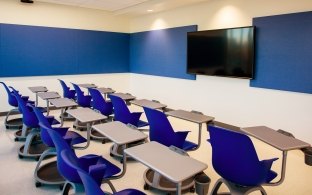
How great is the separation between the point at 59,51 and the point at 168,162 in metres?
6.12

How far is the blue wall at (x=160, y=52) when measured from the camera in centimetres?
640

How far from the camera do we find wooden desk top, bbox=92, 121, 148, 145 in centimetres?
212

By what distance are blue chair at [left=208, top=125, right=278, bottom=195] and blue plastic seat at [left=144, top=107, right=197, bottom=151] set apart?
0.61m

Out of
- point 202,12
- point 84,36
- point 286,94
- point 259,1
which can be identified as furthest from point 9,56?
point 286,94

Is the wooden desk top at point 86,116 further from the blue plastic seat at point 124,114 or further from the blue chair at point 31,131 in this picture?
the blue chair at point 31,131

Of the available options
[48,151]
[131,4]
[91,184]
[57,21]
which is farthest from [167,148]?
[57,21]

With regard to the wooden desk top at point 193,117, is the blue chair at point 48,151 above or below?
below

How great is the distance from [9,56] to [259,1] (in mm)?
5749

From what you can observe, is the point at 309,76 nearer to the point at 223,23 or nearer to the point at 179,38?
the point at 223,23

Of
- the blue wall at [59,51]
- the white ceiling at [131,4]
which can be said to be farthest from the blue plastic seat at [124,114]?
the blue wall at [59,51]

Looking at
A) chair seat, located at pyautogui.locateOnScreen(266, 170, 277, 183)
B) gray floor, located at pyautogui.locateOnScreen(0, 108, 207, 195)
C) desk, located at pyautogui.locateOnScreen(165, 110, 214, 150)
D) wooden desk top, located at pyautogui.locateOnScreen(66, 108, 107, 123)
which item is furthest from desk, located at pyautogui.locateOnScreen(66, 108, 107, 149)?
chair seat, located at pyautogui.locateOnScreen(266, 170, 277, 183)

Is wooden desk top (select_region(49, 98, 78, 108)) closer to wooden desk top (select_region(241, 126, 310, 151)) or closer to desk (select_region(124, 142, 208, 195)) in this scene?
desk (select_region(124, 142, 208, 195))

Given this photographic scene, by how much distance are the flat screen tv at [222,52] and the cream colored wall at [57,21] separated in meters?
2.98

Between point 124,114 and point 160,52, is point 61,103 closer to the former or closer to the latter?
point 124,114
